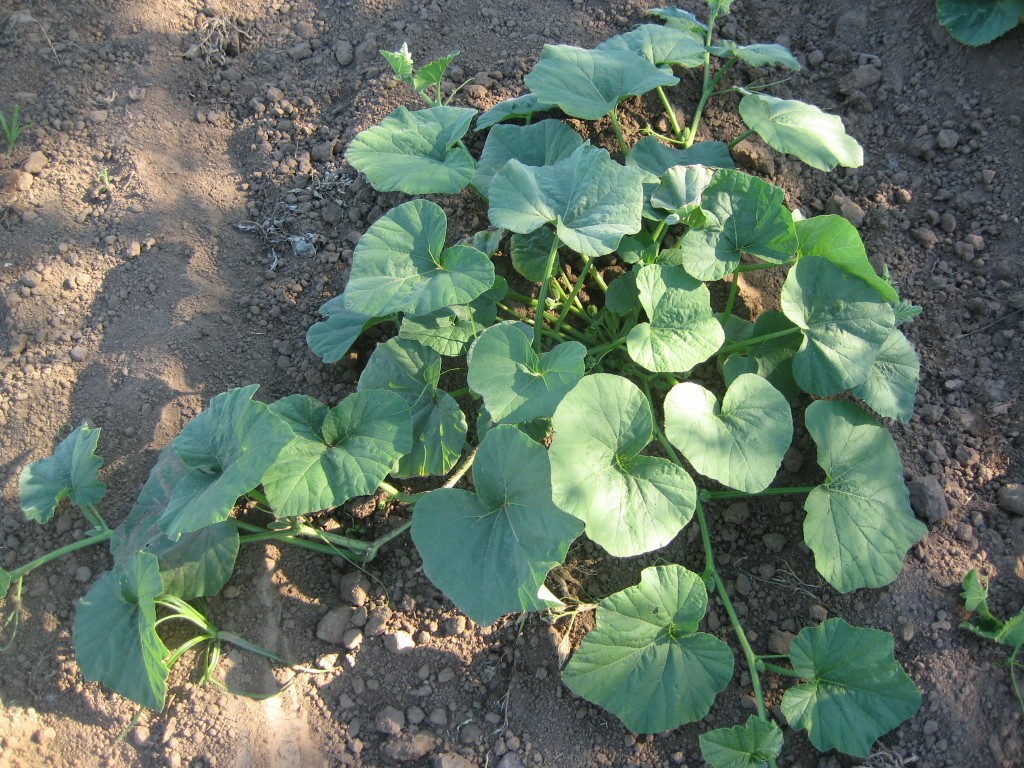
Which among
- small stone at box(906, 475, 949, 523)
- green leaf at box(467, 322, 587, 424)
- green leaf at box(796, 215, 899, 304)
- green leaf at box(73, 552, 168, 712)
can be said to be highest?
green leaf at box(796, 215, 899, 304)

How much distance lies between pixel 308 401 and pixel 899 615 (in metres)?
1.74

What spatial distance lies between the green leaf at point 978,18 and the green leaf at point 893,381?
1.42 m

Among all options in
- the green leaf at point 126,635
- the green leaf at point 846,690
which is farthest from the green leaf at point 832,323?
the green leaf at point 126,635

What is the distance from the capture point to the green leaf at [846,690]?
1959 millimetres

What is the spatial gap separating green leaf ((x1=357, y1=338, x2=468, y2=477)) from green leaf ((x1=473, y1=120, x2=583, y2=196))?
2.15ft

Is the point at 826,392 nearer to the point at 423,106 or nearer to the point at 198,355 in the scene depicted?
the point at 423,106

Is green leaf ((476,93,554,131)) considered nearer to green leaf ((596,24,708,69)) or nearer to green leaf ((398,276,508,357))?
green leaf ((596,24,708,69))

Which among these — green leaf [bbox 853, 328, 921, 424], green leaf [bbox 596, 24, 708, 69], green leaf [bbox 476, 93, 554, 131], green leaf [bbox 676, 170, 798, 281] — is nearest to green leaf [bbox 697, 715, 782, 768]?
green leaf [bbox 853, 328, 921, 424]

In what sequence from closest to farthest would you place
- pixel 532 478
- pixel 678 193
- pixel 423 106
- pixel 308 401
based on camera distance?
pixel 532 478
pixel 308 401
pixel 678 193
pixel 423 106

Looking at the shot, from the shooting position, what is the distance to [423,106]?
2854 mm

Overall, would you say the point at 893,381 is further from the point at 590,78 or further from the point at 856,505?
the point at 590,78

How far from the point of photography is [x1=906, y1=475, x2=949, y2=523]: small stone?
2.30 metres

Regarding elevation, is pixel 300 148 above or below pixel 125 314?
above

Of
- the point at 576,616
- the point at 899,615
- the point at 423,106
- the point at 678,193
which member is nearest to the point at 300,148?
the point at 423,106
